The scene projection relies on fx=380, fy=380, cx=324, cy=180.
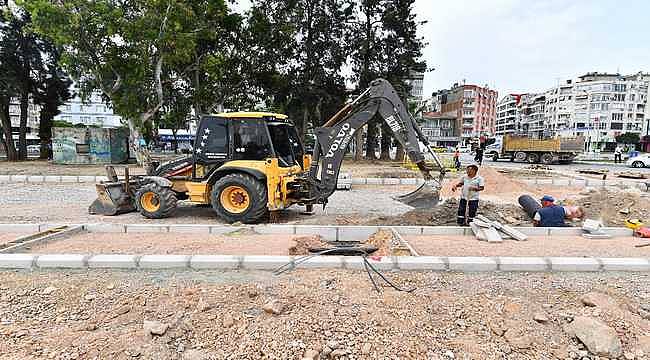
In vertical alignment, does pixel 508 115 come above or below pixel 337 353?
above

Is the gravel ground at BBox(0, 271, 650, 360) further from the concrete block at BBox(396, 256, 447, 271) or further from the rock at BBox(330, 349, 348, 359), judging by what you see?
the concrete block at BBox(396, 256, 447, 271)

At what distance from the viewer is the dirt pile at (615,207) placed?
8.06 meters

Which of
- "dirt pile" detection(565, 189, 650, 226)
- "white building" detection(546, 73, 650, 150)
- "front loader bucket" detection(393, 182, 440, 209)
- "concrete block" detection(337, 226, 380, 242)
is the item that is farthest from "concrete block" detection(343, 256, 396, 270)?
"white building" detection(546, 73, 650, 150)

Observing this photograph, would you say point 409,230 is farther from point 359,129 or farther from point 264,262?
point 264,262

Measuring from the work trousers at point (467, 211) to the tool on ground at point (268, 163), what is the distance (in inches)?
24.9

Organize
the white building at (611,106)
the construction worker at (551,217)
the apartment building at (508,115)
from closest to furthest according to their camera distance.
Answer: the construction worker at (551,217)
the white building at (611,106)
the apartment building at (508,115)

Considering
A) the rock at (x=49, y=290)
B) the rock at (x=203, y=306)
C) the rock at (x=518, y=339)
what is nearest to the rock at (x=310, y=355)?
the rock at (x=203, y=306)

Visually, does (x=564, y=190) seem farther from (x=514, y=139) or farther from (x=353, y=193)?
(x=514, y=139)

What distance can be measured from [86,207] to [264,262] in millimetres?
6897

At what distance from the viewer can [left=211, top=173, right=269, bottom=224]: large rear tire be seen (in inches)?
285

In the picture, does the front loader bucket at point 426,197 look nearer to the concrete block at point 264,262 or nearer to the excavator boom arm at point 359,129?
the excavator boom arm at point 359,129

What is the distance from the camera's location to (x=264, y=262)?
468cm

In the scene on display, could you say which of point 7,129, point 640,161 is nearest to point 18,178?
point 7,129

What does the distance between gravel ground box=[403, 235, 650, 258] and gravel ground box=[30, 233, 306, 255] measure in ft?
7.09
